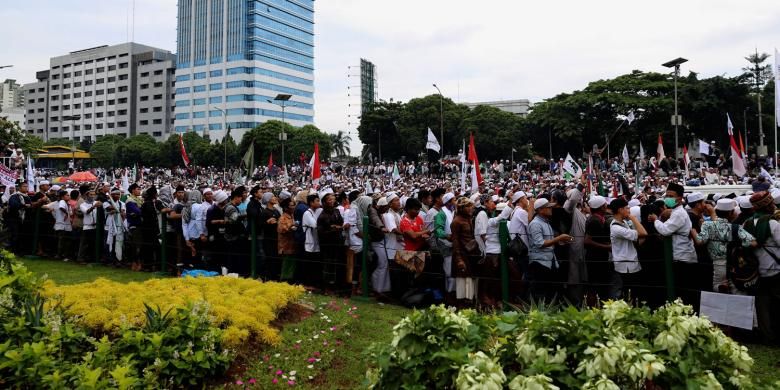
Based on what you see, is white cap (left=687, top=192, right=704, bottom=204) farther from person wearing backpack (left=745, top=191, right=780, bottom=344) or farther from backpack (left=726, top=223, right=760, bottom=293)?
person wearing backpack (left=745, top=191, right=780, bottom=344)

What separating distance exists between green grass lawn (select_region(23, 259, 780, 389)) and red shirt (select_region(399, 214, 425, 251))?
3.27 feet

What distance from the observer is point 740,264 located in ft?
22.1

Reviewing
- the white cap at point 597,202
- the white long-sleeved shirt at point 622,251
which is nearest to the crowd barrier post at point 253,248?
the white cap at point 597,202

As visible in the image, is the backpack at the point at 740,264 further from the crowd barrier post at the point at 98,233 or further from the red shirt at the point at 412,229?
the crowd barrier post at the point at 98,233

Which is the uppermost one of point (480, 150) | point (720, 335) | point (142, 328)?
point (480, 150)

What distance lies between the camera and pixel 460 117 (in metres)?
65.6

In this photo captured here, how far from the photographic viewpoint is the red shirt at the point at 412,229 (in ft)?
28.7

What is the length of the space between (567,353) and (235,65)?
122 meters

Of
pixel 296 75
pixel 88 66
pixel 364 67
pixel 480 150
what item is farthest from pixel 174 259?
pixel 88 66

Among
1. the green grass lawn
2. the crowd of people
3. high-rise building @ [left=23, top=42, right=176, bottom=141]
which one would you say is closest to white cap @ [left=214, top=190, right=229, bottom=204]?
the crowd of people

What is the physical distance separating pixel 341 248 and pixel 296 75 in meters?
123

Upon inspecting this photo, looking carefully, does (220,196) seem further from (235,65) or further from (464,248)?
(235,65)

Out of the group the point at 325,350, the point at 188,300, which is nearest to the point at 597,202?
the point at 325,350

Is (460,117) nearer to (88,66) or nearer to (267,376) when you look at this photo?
(267,376)
